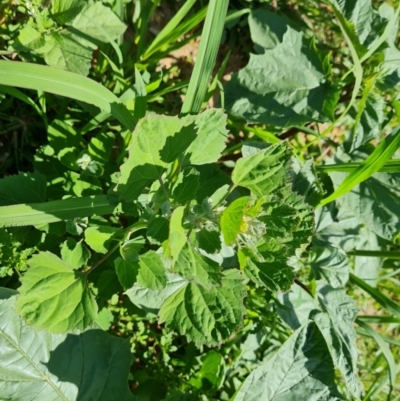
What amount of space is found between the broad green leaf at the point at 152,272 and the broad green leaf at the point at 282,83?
2.76 feet

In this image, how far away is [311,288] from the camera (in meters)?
1.93

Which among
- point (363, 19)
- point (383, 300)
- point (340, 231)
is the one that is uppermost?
point (363, 19)

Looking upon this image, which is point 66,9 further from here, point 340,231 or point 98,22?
point 340,231

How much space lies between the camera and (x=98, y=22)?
1.73m

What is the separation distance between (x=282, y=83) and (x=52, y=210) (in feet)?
3.60

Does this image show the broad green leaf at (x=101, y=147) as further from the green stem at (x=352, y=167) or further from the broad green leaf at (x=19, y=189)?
Result: the green stem at (x=352, y=167)

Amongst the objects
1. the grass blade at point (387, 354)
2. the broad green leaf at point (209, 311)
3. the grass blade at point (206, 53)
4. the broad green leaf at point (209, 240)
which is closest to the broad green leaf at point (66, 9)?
the grass blade at point (206, 53)

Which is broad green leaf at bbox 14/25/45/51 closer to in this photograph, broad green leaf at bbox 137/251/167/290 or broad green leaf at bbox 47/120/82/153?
broad green leaf at bbox 47/120/82/153

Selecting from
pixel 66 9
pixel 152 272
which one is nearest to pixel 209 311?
pixel 152 272

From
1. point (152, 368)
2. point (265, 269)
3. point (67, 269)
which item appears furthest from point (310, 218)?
point (152, 368)

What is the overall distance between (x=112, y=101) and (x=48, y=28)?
Answer: 415mm

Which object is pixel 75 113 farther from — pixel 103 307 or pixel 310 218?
pixel 310 218

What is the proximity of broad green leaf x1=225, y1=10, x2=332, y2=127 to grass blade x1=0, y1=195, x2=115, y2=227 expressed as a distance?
774 millimetres

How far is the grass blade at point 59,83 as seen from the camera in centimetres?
133
